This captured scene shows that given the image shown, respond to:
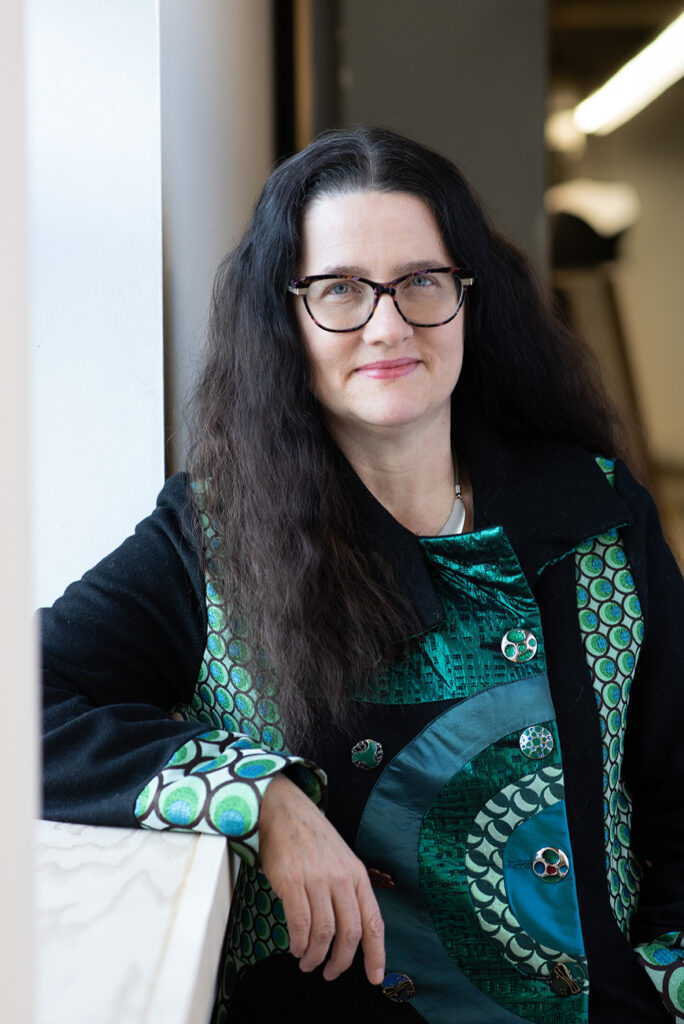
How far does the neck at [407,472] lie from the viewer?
1.35 m

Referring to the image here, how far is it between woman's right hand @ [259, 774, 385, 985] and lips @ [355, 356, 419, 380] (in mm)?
486

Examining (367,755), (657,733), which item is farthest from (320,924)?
(657,733)

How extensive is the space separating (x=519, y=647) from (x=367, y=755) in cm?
20

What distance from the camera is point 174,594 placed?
1257 millimetres

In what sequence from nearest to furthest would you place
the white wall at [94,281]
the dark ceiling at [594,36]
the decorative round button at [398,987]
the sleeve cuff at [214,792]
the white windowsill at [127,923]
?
the white windowsill at [127,923]
the sleeve cuff at [214,792]
the decorative round button at [398,987]
the white wall at [94,281]
the dark ceiling at [594,36]

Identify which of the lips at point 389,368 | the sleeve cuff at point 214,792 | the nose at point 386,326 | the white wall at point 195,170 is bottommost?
the sleeve cuff at point 214,792

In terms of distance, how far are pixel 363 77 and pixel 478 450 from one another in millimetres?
1724

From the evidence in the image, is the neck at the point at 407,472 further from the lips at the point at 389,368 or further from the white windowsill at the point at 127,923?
the white windowsill at the point at 127,923

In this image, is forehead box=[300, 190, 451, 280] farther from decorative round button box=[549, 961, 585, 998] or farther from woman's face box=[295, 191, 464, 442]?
decorative round button box=[549, 961, 585, 998]

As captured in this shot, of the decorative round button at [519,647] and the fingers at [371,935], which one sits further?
the decorative round button at [519,647]

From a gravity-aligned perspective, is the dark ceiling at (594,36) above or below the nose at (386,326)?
above

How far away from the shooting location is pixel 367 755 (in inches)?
47.4

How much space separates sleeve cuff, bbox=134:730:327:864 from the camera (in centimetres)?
94

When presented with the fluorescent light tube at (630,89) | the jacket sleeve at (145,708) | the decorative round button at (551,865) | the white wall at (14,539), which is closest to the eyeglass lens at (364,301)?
the jacket sleeve at (145,708)
